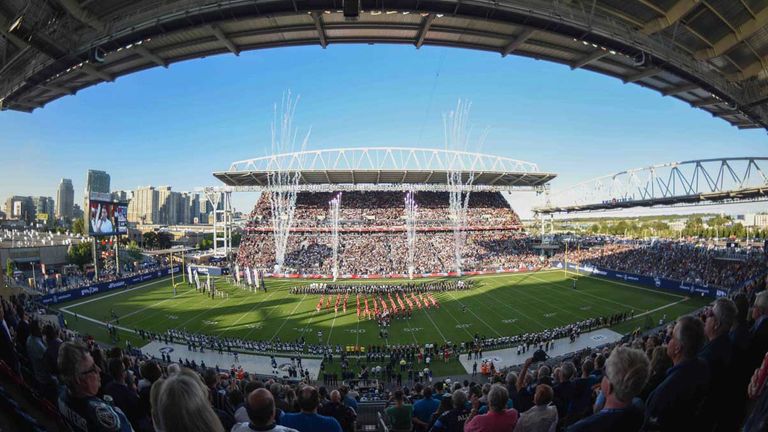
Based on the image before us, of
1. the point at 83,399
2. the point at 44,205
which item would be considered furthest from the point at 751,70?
the point at 44,205

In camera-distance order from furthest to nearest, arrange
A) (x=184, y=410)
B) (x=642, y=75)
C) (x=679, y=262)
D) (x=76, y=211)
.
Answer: (x=76, y=211), (x=679, y=262), (x=642, y=75), (x=184, y=410)

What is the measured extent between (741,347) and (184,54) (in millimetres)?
11272

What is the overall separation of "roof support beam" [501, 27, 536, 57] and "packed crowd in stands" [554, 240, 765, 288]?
32871mm

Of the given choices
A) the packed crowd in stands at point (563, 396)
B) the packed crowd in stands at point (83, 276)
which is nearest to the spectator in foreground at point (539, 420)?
the packed crowd in stands at point (563, 396)

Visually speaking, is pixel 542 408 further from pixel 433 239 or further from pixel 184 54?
pixel 433 239

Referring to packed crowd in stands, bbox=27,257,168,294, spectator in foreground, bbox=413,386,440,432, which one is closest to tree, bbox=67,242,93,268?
packed crowd in stands, bbox=27,257,168,294

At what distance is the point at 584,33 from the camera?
7867mm

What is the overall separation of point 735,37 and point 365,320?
25.1 m

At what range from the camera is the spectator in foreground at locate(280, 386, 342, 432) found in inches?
142

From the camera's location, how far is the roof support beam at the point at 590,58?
941cm

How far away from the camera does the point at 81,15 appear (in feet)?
25.3

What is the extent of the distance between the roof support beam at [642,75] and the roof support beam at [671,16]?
3.67 feet

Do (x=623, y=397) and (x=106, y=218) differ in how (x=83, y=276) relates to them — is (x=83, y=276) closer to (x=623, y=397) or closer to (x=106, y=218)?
(x=106, y=218)

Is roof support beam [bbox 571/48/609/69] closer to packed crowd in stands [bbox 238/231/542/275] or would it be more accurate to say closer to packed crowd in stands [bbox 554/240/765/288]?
packed crowd in stands [bbox 554/240/765/288]
